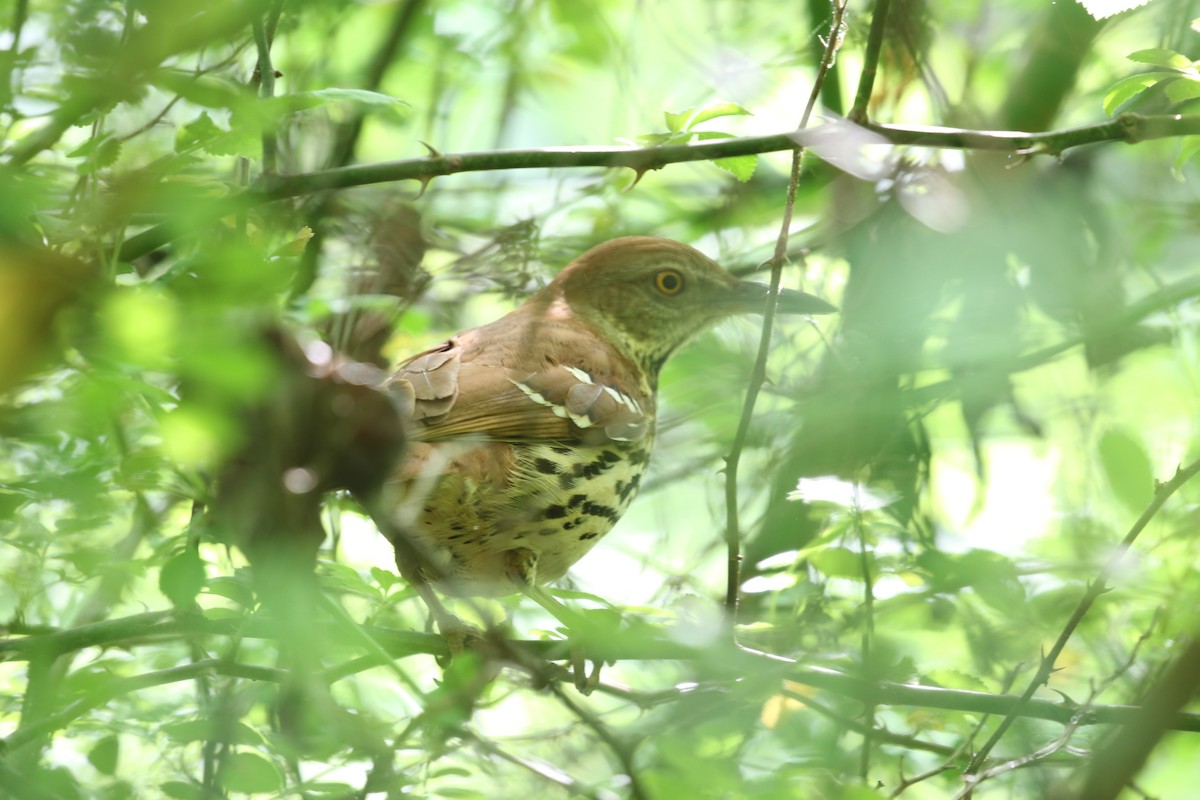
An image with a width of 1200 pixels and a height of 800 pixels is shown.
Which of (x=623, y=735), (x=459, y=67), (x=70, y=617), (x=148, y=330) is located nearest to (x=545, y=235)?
(x=459, y=67)

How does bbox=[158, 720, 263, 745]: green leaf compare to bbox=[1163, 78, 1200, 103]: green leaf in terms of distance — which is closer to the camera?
bbox=[158, 720, 263, 745]: green leaf

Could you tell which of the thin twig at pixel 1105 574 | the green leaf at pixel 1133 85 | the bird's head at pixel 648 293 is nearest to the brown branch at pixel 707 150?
the green leaf at pixel 1133 85

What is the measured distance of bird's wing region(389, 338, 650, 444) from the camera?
3160 millimetres

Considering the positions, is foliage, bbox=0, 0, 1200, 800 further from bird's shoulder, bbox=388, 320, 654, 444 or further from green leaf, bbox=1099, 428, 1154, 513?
bird's shoulder, bbox=388, 320, 654, 444

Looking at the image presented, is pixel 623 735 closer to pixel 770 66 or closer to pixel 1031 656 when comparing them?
pixel 1031 656

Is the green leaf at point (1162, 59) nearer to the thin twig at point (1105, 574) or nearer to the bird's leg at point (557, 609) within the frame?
the thin twig at point (1105, 574)

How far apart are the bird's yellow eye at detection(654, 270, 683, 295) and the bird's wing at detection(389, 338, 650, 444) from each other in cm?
77

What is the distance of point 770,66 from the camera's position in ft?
15.0

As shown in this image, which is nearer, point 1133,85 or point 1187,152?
point 1133,85

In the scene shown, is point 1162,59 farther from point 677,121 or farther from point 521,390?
point 521,390

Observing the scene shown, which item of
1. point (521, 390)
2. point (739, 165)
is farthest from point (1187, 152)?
point (521, 390)

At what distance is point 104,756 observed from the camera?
238cm

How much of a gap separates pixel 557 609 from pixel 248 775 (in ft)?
2.82

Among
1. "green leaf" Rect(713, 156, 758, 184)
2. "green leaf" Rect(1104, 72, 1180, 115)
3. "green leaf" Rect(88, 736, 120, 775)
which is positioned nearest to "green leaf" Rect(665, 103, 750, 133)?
"green leaf" Rect(713, 156, 758, 184)
